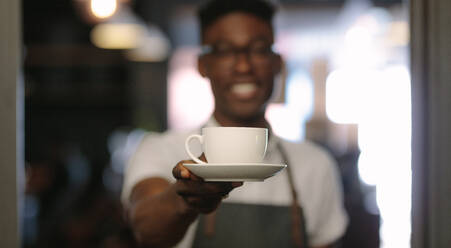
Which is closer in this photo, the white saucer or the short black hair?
the white saucer

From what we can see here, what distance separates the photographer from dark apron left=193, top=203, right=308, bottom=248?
1.06 metres

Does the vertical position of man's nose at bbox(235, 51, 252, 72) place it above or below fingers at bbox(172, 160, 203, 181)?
above

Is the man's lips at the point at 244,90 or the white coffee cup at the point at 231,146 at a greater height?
the man's lips at the point at 244,90

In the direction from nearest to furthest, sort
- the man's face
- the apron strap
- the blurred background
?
the man's face → the apron strap → the blurred background

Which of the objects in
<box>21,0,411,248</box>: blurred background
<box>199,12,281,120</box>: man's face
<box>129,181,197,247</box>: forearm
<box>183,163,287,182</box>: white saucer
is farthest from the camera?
<box>21,0,411,248</box>: blurred background

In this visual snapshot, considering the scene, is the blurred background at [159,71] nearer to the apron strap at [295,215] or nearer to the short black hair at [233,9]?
the apron strap at [295,215]

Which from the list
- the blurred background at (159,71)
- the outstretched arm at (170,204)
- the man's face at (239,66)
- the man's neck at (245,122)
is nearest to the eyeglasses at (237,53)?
the man's face at (239,66)

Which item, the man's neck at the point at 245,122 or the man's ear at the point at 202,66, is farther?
the man's ear at the point at 202,66

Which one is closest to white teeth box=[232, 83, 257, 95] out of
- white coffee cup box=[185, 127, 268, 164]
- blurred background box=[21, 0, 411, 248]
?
white coffee cup box=[185, 127, 268, 164]

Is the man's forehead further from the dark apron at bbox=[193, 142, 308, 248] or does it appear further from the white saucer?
the white saucer

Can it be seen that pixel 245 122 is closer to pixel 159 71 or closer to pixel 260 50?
pixel 260 50

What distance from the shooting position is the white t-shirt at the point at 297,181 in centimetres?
112

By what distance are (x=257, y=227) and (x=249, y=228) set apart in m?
0.02

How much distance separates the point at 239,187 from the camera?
85cm
